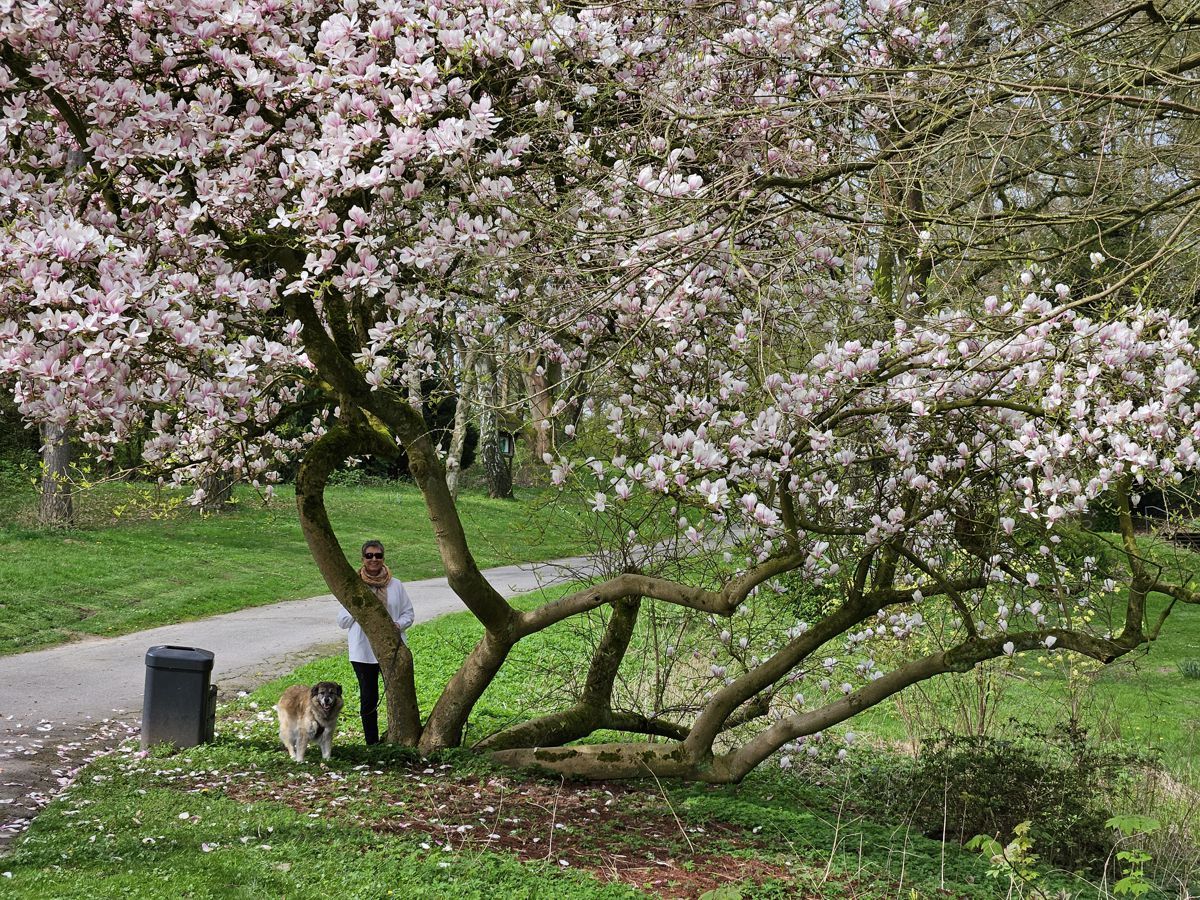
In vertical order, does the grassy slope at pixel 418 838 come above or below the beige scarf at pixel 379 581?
below

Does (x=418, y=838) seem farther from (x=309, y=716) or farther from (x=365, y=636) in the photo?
(x=365, y=636)

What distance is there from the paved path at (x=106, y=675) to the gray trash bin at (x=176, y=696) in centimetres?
63

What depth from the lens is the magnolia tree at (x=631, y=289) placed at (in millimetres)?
5453

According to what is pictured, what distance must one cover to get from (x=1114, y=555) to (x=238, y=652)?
12607 mm

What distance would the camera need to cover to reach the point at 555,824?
7016mm

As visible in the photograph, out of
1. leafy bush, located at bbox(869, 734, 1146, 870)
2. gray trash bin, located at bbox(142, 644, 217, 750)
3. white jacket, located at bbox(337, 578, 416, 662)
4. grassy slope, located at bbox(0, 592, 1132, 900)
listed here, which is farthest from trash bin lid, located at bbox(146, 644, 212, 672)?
leafy bush, located at bbox(869, 734, 1146, 870)

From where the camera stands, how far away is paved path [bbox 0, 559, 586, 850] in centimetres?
825

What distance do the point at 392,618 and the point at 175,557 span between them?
11862 mm

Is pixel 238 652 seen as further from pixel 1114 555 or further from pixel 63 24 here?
pixel 1114 555

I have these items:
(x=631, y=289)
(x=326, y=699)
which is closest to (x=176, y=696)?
(x=326, y=699)

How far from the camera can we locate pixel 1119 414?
5.36 m

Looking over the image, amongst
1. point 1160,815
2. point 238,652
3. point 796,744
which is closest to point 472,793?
point 796,744

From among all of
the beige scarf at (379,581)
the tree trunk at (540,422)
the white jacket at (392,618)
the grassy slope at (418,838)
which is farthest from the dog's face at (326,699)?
the tree trunk at (540,422)

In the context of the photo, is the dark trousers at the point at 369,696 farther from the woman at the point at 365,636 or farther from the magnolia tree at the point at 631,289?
the magnolia tree at the point at 631,289
